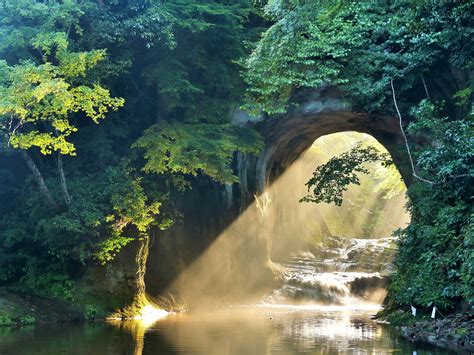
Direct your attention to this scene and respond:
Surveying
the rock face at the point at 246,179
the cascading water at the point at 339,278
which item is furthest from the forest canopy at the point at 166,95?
the cascading water at the point at 339,278

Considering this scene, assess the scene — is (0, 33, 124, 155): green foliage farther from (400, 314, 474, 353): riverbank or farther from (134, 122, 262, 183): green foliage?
(400, 314, 474, 353): riverbank

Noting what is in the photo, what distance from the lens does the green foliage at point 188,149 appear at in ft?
54.7

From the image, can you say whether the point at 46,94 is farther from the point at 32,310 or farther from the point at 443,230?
the point at 443,230

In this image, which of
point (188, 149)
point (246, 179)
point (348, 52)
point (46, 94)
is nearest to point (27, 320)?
point (46, 94)

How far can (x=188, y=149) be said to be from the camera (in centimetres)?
1723

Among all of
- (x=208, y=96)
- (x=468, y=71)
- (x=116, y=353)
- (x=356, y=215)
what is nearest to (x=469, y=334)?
(x=116, y=353)

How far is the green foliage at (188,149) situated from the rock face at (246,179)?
264 centimetres

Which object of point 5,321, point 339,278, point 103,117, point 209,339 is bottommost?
point 5,321

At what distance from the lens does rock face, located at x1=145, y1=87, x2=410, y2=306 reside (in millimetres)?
19734

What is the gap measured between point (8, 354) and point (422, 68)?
12.2 meters

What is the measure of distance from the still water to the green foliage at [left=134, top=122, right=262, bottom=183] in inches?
167

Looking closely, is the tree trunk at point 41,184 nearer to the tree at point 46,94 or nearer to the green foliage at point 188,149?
the tree at point 46,94

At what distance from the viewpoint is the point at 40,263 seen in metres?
17.2

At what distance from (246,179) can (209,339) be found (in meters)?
11.8
